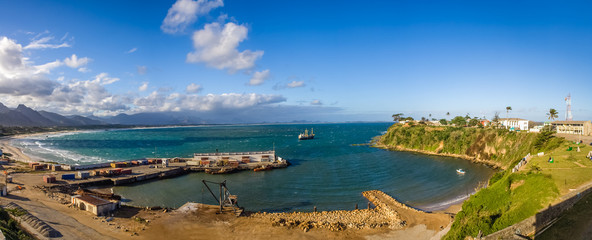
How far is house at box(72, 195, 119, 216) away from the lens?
101ft

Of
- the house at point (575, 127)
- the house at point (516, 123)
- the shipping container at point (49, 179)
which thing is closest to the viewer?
the shipping container at point (49, 179)

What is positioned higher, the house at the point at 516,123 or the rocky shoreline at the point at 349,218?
the house at the point at 516,123

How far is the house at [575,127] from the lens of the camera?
62441 millimetres

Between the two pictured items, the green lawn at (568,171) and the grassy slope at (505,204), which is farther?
the green lawn at (568,171)

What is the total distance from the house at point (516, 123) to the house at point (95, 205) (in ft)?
375

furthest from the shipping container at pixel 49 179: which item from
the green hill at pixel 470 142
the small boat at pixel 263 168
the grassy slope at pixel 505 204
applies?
the green hill at pixel 470 142

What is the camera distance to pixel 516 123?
106 m

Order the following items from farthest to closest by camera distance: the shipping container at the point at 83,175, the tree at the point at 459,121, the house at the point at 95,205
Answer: the tree at the point at 459,121 → the shipping container at the point at 83,175 → the house at the point at 95,205

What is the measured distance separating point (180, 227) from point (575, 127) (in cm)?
9168

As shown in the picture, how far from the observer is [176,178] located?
55.0 meters

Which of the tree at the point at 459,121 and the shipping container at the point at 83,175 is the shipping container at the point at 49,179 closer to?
the shipping container at the point at 83,175

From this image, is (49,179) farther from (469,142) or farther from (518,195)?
(469,142)

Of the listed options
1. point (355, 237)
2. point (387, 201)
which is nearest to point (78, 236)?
point (355, 237)

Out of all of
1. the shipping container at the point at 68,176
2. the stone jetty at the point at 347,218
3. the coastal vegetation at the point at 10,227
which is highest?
the coastal vegetation at the point at 10,227
